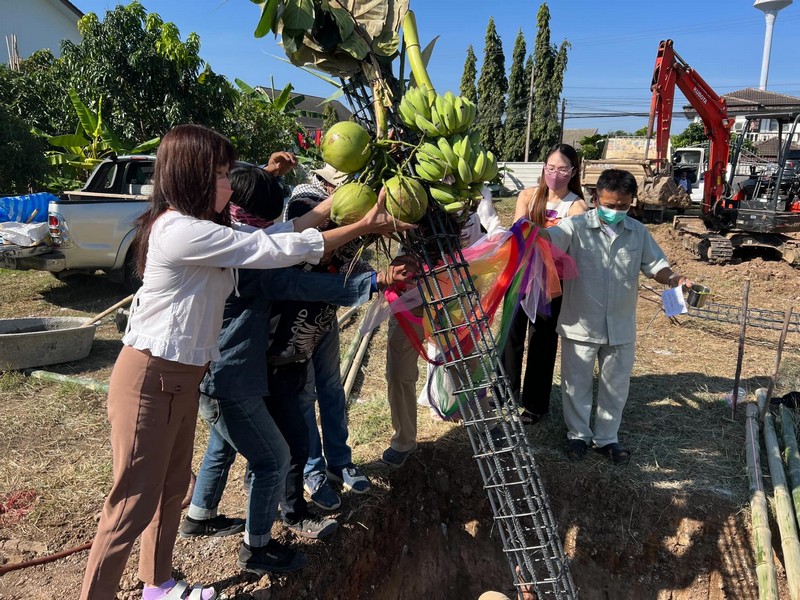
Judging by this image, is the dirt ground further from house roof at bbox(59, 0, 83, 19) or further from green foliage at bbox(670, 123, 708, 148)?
green foliage at bbox(670, 123, 708, 148)

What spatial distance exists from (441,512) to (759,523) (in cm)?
190

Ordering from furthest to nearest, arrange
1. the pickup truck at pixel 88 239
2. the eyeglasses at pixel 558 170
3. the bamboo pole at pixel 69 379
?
the pickup truck at pixel 88 239 < the bamboo pole at pixel 69 379 < the eyeglasses at pixel 558 170

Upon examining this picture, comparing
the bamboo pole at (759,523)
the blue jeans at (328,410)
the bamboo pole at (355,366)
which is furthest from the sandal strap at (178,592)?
the bamboo pole at (759,523)

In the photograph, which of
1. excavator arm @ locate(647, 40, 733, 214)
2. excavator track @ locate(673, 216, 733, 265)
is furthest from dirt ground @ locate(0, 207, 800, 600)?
excavator arm @ locate(647, 40, 733, 214)

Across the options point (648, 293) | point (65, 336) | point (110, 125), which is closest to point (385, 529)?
point (65, 336)

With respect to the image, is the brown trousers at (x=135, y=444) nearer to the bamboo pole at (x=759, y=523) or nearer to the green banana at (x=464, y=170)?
the green banana at (x=464, y=170)

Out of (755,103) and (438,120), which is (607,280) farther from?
(755,103)

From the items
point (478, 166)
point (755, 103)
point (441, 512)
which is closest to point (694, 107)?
point (755, 103)

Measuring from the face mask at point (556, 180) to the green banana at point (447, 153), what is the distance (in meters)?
2.02

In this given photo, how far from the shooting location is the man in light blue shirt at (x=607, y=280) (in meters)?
3.45

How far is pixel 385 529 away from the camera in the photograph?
11.0 ft

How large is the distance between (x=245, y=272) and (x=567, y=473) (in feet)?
8.63

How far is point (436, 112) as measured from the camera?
6.21 feet

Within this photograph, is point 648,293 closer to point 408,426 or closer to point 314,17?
point 408,426
